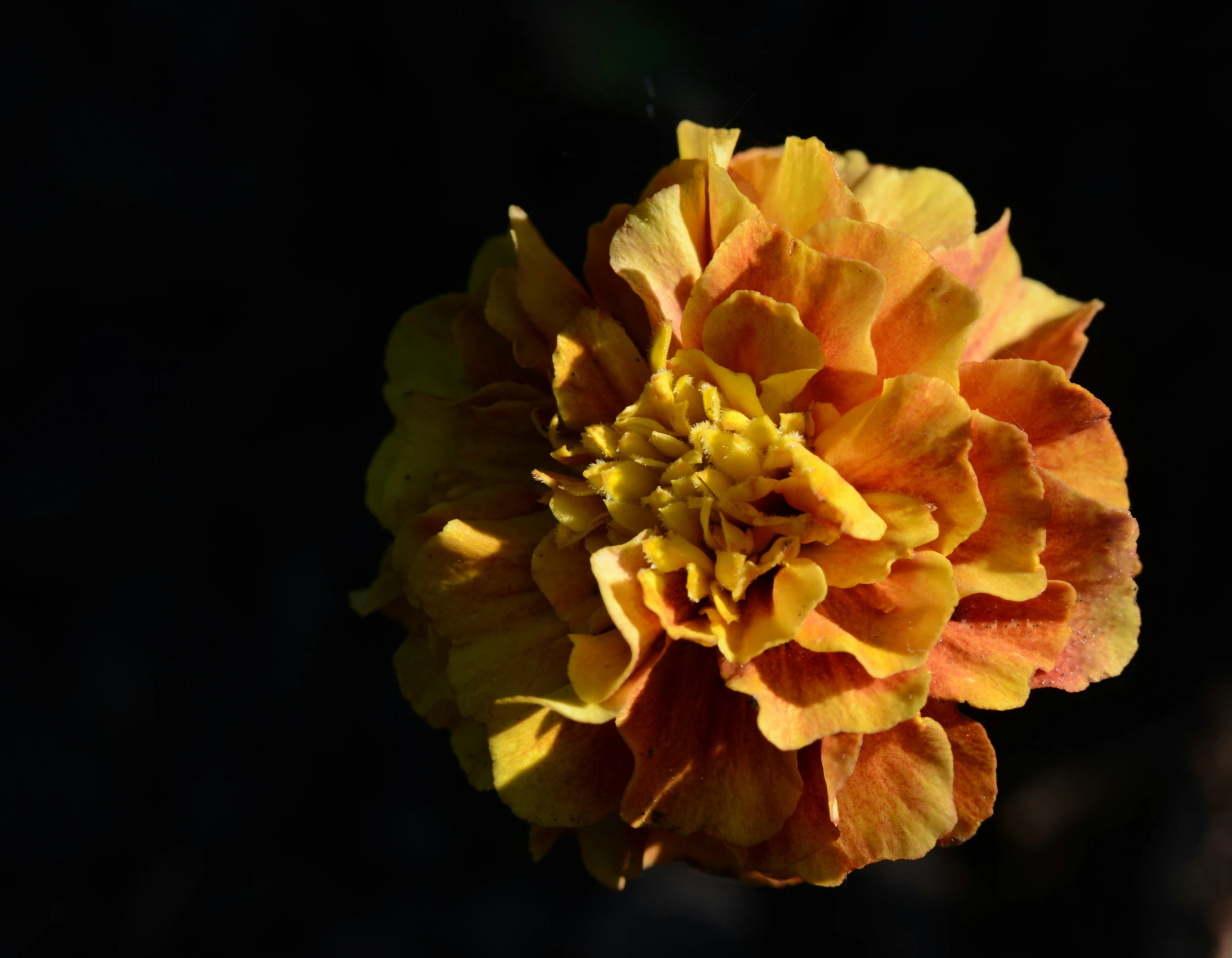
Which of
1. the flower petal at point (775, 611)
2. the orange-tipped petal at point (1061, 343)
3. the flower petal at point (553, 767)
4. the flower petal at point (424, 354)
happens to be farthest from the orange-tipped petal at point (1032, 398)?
the flower petal at point (424, 354)

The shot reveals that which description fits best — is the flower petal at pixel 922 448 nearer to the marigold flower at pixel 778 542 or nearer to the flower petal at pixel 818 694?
the marigold flower at pixel 778 542

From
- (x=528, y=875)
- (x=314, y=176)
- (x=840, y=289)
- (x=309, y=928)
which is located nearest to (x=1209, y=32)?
(x=840, y=289)

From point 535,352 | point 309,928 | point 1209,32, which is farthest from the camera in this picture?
point 309,928

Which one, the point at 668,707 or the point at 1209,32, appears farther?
the point at 1209,32

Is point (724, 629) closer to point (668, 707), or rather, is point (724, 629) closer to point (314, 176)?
A: point (668, 707)

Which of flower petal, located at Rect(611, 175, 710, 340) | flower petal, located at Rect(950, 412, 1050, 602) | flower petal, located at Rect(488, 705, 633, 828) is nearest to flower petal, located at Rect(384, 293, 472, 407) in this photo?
flower petal, located at Rect(611, 175, 710, 340)

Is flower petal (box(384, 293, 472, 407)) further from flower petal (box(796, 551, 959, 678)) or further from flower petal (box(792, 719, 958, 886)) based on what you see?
flower petal (box(792, 719, 958, 886))

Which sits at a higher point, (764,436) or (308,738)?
(764,436)

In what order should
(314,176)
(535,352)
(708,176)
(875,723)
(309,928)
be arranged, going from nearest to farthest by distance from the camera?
(875,723)
(708,176)
(535,352)
(314,176)
(309,928)
